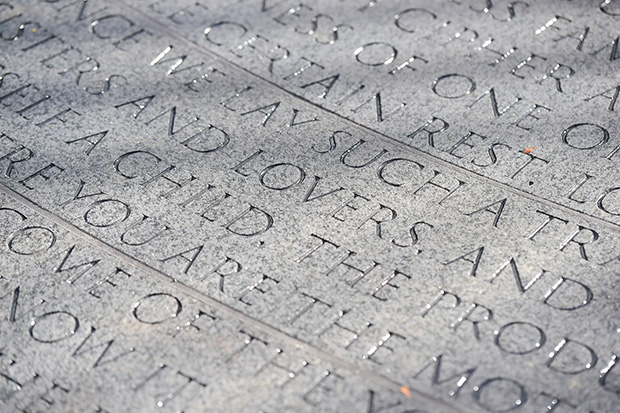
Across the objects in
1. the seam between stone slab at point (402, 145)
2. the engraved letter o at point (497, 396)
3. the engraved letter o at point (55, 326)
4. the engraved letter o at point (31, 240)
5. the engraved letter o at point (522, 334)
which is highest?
the seam between stone slab at point (402, 145)

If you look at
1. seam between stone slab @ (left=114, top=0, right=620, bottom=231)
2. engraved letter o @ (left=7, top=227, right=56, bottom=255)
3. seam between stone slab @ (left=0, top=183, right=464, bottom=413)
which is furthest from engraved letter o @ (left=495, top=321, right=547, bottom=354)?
engraved letter o @ (left=7, top=227, right=56, bottom=255)

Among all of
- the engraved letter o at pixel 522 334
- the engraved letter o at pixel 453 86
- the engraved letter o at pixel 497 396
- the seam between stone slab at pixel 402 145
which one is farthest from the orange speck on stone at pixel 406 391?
the engraved letter o at pixel 453 86

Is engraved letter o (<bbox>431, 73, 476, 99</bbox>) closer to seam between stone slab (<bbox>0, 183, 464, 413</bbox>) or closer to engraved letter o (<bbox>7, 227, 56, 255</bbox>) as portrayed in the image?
seam between stone slab (<bbox>0, 183, 464, 413</bbox>)

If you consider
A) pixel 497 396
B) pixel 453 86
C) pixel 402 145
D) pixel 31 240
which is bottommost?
pixel 497 396

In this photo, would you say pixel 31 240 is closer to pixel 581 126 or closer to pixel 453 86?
pixel 453 86

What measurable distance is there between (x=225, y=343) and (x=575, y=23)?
3.38 metres

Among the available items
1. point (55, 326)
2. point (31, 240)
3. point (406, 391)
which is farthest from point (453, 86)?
point (55, 326)

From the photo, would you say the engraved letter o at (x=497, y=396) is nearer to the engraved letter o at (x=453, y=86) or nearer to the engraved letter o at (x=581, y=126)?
the engraved letter o at (x=581, y=126)

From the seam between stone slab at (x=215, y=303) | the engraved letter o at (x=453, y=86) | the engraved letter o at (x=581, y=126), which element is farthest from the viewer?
the engraved letter o at (x=453, y=86)

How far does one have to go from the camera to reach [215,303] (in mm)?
4500

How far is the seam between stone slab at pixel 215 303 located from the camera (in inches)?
163

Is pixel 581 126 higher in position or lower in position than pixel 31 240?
higher

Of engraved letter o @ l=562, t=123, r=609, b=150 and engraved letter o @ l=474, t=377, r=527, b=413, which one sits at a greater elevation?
engraved letter o @ l=562, t=123, r=609, b=150

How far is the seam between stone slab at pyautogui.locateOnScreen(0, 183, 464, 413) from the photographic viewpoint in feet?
13.5
